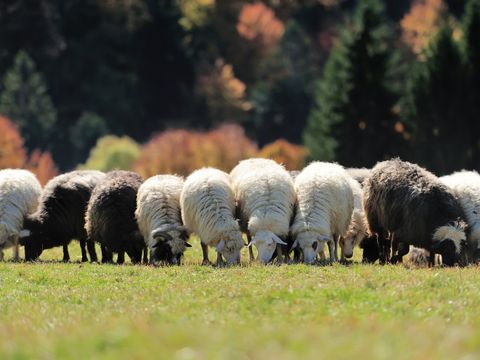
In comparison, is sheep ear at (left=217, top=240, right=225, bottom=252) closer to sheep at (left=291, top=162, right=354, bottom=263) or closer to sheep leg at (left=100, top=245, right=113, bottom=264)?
sheep at (left=291, top=162, right=354, bottom=263)

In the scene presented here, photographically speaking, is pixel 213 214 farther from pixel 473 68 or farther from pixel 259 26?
pixel 259 26

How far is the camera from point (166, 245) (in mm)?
23125

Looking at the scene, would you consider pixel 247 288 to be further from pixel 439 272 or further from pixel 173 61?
pixel 173 61

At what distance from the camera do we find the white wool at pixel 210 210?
2255 centimetres

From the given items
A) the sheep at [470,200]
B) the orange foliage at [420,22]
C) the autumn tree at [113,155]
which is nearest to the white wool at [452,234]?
the sheep at [470,200]

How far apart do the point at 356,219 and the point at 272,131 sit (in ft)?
300

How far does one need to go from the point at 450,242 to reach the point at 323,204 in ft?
10.0

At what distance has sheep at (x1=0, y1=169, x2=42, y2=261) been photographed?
25125 mm

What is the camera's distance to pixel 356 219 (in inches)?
974

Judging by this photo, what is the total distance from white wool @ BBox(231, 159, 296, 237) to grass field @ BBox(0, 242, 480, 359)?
1.95m

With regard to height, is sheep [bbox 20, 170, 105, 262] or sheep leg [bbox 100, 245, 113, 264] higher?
sheep [bbox 20, 170, 105, 262]

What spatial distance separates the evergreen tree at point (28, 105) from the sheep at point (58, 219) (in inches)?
3178

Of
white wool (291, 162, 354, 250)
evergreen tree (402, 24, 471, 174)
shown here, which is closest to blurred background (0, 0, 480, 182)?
evergreen tree (402, 24, 471, 174)

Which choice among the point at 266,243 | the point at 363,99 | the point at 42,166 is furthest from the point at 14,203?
the point at 42,166
